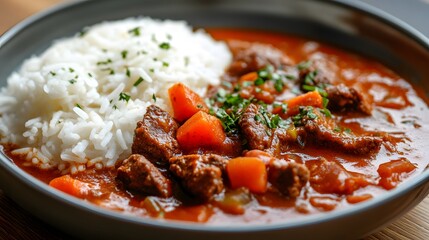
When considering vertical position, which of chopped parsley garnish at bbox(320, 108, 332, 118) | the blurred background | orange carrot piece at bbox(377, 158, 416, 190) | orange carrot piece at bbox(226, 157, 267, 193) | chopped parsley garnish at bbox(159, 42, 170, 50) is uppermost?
the blurred background

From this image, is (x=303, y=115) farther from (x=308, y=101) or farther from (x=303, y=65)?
(x=303, y=65)

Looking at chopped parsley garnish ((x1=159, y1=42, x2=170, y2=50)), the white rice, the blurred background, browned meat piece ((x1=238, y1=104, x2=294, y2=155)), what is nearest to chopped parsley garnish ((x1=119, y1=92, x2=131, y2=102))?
the white rice

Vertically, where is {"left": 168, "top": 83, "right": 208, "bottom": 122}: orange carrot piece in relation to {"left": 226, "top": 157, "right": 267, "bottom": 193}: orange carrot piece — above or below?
above

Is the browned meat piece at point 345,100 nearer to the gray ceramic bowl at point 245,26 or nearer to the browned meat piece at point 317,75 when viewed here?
the browned meat piece at point 317,75

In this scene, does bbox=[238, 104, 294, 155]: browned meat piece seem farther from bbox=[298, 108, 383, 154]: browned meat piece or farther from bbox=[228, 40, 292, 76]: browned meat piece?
bbox=[228, 40, 292, 76]: browned meat piece

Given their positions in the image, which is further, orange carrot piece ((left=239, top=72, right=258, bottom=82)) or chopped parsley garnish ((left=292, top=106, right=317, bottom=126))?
orange carrot piece ((left=239, top=72, right=258, bottom=82))

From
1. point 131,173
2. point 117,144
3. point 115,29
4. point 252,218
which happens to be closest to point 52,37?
point 115,29

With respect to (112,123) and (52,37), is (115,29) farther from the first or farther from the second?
(112,123)

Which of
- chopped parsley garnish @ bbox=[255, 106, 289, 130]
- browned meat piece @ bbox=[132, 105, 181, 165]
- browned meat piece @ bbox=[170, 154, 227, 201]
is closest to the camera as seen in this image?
browned meat piece @ bbox=[170, 154, 227, 201]
